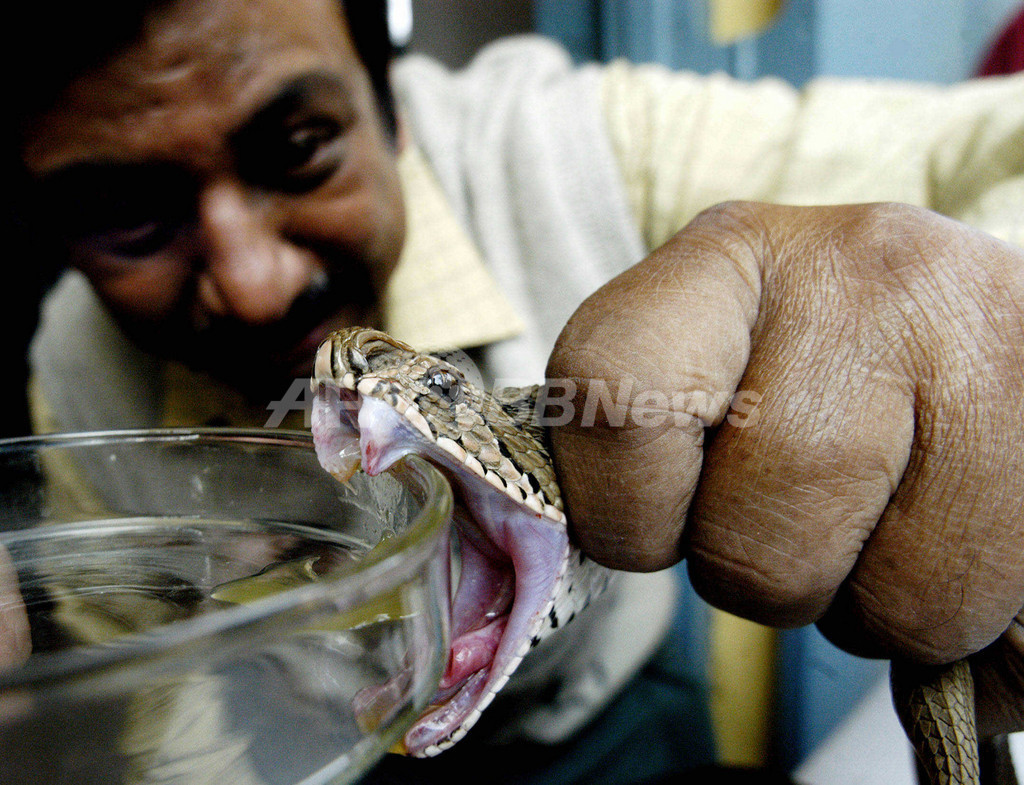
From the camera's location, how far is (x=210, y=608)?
1.00ft

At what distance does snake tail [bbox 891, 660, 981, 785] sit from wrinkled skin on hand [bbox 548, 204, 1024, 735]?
0.05 metres

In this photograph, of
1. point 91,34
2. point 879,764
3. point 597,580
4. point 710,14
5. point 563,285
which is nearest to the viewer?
point 597,580

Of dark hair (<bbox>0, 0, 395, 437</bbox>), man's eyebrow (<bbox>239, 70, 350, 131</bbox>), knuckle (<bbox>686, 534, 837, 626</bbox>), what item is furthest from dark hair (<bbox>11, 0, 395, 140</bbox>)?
knuckle (<bbox>686, 534, 837, 626</bbox>)

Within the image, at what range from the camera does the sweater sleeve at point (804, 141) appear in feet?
2.59

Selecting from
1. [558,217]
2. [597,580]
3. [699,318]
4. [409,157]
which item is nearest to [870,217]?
[699,318]

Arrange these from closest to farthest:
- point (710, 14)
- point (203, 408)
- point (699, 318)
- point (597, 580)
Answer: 1. point (699, 318)
2. point (597, 580)
3. point (203, 408)
4. point (710, 14)

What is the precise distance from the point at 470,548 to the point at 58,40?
21.5 inches

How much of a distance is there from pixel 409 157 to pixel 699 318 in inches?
31.3

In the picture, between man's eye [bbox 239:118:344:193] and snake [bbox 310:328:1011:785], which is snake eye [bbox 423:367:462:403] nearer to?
snake [bbox 310:328:1011:785]

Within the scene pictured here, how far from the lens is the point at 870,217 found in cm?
35

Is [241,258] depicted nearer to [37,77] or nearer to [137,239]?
[137,239]

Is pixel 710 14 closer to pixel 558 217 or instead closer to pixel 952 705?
pixel 558 217

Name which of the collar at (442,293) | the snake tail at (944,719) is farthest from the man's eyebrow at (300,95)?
the snake tail at (944,719)

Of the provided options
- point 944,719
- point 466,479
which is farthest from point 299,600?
point 944,719
